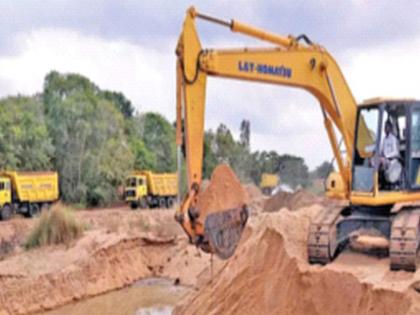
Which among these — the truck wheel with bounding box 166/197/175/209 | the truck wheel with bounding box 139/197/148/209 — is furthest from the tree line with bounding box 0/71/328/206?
the truck wheel with bounding box 139/197/148/209

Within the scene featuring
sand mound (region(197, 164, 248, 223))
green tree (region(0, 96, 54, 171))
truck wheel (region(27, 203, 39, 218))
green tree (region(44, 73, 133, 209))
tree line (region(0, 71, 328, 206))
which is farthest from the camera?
green tree (region(44, 73, 133, 209))

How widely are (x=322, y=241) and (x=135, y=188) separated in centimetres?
2569

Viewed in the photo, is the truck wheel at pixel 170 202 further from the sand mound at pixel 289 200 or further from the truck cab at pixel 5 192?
the truck cab at pixel 5 192

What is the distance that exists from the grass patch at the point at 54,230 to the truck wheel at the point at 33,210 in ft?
32.3

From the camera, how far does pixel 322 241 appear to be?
23.9ft

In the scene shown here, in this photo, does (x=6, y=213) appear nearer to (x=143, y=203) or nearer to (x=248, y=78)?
(x=143, y=203)

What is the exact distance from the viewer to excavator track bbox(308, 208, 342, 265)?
7258 mm

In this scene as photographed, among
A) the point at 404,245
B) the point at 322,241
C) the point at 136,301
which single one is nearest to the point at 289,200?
the point at 136,301

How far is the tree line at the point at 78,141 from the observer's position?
3106cm

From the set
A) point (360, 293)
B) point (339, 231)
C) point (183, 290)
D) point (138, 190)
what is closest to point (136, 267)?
point (183, 290)

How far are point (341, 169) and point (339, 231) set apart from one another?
1412 mm

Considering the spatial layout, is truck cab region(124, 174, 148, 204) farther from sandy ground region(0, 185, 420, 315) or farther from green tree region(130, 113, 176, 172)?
sandy ground region(0, 185, 420, 315)

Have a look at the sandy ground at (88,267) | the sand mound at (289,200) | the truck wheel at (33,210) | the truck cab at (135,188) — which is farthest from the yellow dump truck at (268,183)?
the sandy ground at (88,267)

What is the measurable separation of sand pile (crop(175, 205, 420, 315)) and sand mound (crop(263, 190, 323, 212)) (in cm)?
1351
